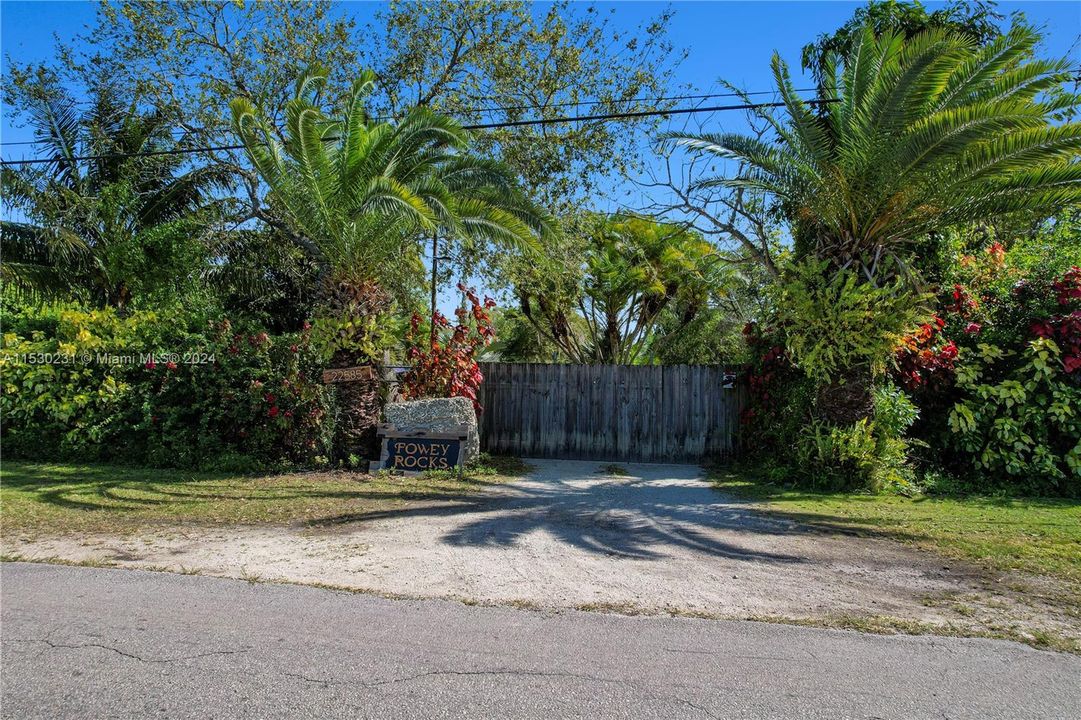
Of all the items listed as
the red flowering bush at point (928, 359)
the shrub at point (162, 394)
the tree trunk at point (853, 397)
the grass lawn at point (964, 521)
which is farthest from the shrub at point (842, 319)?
the shrub at point (162, 394)

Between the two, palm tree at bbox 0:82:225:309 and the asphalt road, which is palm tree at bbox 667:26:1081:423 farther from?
palm tree at bbox 0:82:225:309

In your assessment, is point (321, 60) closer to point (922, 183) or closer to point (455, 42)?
point (455, 42)

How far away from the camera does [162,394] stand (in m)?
10.6

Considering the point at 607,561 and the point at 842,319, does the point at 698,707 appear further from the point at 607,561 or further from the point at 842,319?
the point at 842,319

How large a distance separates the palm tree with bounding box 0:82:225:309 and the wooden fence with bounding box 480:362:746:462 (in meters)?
7.48

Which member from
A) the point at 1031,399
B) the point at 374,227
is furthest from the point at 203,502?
the point at 1031,399

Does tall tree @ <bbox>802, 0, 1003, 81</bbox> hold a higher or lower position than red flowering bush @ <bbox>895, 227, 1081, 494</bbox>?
higher

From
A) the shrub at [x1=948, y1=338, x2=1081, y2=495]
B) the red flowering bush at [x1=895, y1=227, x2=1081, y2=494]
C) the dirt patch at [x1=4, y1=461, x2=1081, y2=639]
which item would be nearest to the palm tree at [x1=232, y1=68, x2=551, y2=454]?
the dirt patch at [x1=4, y1=461, x2=1081, y2=639]

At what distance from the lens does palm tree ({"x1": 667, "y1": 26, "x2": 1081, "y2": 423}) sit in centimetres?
820

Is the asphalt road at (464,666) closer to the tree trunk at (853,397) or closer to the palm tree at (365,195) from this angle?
the tree trunk at (853,397)

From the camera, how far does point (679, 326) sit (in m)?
20.7

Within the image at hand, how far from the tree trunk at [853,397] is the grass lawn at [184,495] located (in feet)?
15.7

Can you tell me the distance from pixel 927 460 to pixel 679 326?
11.4 m

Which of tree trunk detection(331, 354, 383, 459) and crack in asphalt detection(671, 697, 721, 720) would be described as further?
tree trunk detection(331, 354, 383, 459)
